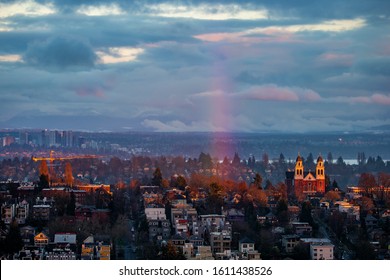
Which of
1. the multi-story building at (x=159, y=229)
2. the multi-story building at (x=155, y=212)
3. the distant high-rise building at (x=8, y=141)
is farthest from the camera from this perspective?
the distant high-rise building at (x=8, y=141)

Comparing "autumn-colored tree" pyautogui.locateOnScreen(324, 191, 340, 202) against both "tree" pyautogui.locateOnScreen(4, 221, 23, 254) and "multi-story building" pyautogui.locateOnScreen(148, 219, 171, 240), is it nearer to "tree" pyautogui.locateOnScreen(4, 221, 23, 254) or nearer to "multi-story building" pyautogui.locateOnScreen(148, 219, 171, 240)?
"multi-story building" pyautogui.locateOnScreen(148, 219, 171, 240)

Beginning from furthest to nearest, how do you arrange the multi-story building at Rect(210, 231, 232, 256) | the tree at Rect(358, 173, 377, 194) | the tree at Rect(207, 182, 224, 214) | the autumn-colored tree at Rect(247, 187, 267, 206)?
the tree at Rect(358, 173, 377, 194) < the autumn-colored tree at Rect(247, 187, 267, 206) < the tree at Rect(207, 182, 224, 214) < the multi-story building at Rect(210, 231, 232, 256)

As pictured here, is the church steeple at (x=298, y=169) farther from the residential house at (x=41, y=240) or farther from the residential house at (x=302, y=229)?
the residential house at (x=41, y=240)

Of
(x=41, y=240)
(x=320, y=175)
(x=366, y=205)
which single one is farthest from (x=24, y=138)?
(x=41, y=240)

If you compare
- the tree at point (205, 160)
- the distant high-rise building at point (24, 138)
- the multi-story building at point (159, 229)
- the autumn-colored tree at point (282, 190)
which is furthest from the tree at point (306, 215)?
the distant high-rise building at point (24, 138)

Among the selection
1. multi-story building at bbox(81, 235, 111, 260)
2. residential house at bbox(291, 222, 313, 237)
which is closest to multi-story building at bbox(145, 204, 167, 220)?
residential house at bbox(291, 222, 313, 237)
